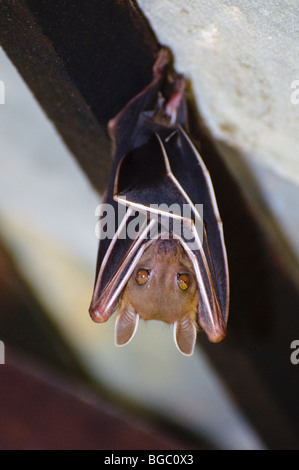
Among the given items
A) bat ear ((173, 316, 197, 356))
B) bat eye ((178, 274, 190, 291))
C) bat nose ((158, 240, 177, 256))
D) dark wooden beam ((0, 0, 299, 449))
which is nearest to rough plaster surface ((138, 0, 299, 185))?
dark wooden beam ((0, 0, 299, 449))

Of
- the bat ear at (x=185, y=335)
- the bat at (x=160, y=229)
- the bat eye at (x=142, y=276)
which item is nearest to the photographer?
the bat at (x=160, y=229)

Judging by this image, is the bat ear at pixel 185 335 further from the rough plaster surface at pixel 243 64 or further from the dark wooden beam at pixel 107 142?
the rough plaster surface at pixel 243 64

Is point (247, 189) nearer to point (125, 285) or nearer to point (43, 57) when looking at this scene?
point (125, 285)

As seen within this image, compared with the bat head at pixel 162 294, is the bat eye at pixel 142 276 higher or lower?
higher

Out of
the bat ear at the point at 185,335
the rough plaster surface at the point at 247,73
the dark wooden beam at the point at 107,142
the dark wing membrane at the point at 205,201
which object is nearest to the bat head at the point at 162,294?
the bat ear at the point at 185,335
